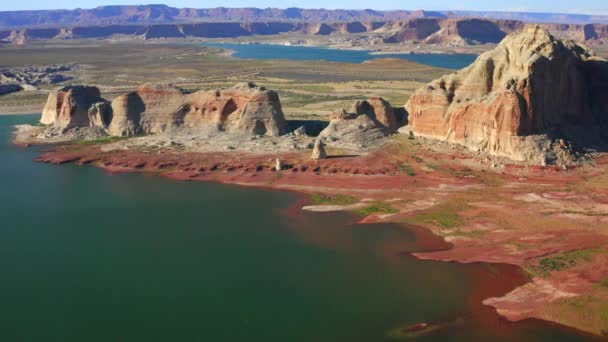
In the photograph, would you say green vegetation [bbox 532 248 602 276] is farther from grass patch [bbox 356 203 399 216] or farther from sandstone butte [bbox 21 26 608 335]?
grass patch [bbox 356 203 399 216]

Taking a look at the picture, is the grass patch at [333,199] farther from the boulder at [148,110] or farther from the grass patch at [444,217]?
the boulder at [148,110]

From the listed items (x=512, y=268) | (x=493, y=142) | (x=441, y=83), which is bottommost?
(x=512, y=268)

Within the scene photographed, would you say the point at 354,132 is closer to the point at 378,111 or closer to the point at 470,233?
the point at 378,111

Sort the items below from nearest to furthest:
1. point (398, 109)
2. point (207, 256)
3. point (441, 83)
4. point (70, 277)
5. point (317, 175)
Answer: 1. point (70, 277)
2. point (207, 256)
3. point (317, 175)
4. point (441, 83)
5. point (398, 109)

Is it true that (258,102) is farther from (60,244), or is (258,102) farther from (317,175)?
(60,244)

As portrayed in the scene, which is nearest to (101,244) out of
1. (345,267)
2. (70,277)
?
(70,277)
